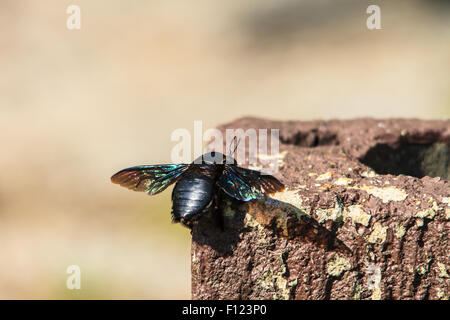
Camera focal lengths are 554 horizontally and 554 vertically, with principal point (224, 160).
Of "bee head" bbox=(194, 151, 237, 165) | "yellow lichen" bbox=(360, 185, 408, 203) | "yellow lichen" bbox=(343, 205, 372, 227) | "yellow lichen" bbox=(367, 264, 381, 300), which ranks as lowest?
"yellow lichen" bbox=(367, 264, 381, 300)

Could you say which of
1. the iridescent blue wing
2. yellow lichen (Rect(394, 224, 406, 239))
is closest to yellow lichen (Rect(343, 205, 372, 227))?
yellow lichen (Rect(394, 224, 406, 239))

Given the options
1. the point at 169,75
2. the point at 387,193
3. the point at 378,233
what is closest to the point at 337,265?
the point at 378,233

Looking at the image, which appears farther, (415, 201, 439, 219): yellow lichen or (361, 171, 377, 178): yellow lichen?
(361, 171, 377, 178): yellow lichen

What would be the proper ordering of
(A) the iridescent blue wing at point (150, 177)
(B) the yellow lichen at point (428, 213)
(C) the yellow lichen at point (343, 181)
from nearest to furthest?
1. (B) the yellow lichen at point (428, 213)
2. (C) the yellow lichen at point (343, 181)
3. (A) the iridescent blue wing at point (150, 177)

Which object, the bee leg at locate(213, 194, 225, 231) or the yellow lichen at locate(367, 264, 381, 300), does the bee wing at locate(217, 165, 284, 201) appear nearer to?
the bee leg at locate(213, 194, 225, 231)

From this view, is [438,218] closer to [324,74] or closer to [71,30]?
[324,74]

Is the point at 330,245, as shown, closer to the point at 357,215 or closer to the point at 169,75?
the point at 357,215

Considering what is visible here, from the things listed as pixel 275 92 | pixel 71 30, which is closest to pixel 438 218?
pixel 275 92

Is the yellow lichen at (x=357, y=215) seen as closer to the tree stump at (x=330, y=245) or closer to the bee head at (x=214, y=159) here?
the tree stump at (x=330, y=245)

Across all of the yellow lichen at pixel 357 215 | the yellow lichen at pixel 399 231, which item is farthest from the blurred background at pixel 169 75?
the yellow lichen at pixel 399 231
